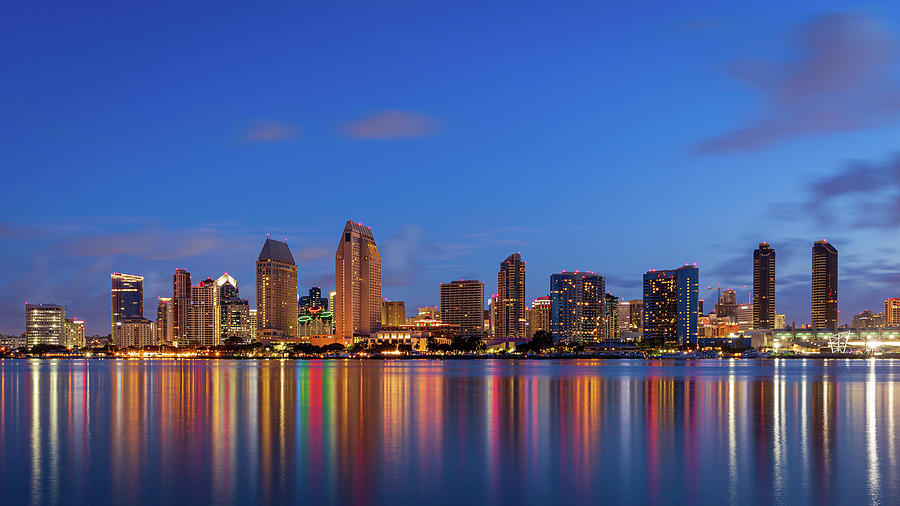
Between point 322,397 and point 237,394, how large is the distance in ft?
29.2

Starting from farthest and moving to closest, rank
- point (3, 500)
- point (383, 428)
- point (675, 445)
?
Answer: point (383, 428), point (675, 445), point (3, 500)

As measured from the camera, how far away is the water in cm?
2678

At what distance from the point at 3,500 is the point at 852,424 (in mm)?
41533

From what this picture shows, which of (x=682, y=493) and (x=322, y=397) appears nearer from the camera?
(x=682, y=493)

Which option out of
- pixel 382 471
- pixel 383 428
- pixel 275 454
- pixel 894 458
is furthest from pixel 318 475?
pixel 894 458

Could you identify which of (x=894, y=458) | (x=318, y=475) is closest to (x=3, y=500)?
(x=318, y=475)

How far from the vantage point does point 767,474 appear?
97.8 feet

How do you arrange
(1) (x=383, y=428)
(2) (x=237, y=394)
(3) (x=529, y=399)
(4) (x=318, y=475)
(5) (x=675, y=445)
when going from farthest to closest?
(2) (x=237, y=394) < (3) (x=529, y=399) < (1) (x=383, y=428) < (5) (x=675, y=445) < (4) (x=318, y=475)

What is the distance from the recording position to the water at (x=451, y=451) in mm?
26781

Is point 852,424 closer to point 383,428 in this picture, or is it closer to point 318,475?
point 383,428

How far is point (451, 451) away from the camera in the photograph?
3588 centimetres

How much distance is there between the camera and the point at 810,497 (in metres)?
25.8

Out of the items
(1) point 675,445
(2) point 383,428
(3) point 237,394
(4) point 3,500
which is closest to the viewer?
(4) point 3,500

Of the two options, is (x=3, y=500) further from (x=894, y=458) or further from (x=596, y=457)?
(x=894, y=458)
